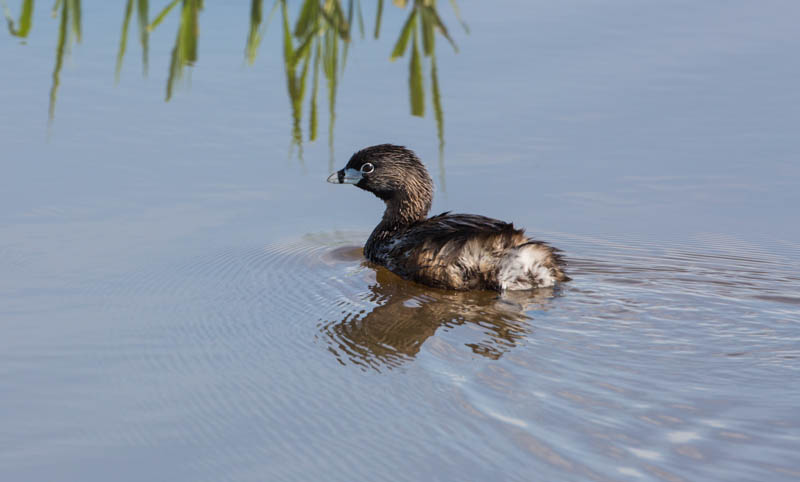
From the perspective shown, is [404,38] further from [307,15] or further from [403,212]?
[403,212]

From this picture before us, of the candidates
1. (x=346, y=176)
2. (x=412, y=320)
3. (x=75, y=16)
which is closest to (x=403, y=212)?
(x=346, y=176)

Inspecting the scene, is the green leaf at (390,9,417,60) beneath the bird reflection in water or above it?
above

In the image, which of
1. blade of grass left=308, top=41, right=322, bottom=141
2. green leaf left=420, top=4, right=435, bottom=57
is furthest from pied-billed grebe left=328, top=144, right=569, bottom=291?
blade of grass left=308, top=41, right=322, bottom=141

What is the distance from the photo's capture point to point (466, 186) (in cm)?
837

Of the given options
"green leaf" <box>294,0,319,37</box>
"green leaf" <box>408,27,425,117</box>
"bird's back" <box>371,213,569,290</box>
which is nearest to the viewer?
"green leaf" <box>408,27,425,117</box>

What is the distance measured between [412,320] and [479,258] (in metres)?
0.83

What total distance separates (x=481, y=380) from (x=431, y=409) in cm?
49

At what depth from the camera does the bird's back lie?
7.28 m

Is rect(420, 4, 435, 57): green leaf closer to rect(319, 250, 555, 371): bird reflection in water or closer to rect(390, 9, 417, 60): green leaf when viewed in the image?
rect(390, 9, 417, 60): green leaf

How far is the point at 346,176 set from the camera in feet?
27.8

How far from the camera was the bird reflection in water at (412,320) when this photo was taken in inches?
237

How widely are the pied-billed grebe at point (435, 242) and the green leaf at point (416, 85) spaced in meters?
3.00

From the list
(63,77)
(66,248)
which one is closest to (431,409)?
(66,248)

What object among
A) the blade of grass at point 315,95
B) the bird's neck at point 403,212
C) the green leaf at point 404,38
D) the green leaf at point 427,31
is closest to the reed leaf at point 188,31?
the blade of grass at point 315,95
